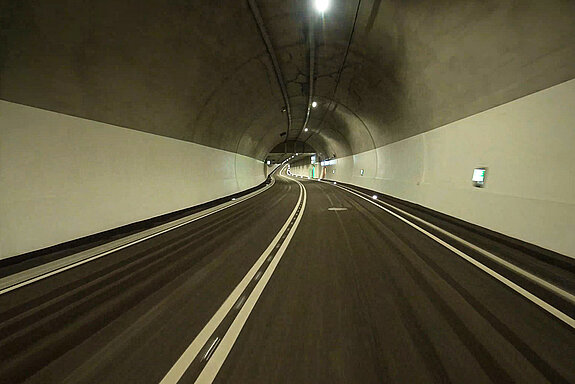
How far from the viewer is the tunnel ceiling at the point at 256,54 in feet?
16.8

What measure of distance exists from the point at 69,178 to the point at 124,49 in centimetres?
329

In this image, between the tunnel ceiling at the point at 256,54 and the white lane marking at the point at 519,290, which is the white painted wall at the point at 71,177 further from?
the white lane marking at the point at 519,290

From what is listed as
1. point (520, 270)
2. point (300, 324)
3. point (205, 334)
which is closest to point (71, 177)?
point (205, 334)

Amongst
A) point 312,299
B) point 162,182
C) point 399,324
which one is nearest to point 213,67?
point 162,182

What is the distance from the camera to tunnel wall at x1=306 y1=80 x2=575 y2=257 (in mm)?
5422

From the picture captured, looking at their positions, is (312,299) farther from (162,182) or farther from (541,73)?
(162,182)

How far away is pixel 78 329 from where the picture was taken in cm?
315

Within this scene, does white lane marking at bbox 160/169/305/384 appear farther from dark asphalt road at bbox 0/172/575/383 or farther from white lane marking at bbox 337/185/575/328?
white lane marking at bbox 337/185/575/328

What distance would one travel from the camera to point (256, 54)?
10.7m

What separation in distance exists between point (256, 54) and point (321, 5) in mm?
3335

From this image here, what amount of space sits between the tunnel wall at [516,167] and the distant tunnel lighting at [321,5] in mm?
5644

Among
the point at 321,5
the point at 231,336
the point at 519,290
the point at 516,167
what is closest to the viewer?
the point at 231,336

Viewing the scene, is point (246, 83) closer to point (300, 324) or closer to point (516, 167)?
point (516, 167)

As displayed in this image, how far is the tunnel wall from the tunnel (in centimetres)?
5
